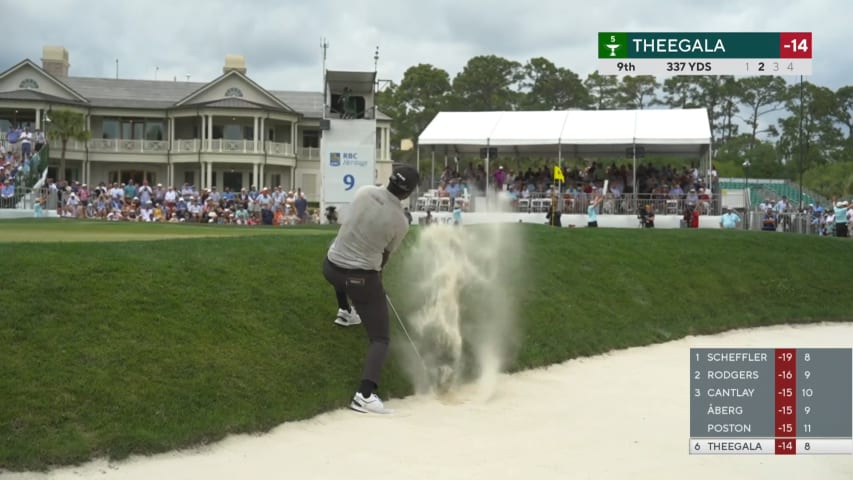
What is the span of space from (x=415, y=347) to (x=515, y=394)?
3.97 ft

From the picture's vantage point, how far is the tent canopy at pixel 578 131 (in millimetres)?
34344

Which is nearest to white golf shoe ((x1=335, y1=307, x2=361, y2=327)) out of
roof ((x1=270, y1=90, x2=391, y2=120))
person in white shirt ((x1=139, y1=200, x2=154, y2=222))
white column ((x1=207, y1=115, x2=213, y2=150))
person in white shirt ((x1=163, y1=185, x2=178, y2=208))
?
person in white shirt ((x1=139, y1=200, x2=154, y2=222))

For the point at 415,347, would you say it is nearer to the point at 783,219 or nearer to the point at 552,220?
Answer: the point at 552,220

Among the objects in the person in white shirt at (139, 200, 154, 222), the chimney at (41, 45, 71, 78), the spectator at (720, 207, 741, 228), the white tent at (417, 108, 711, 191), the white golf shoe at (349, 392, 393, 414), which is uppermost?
the chimney at (41, 45, 71, 78)

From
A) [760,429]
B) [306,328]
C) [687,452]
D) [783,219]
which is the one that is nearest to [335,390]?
[306,328]

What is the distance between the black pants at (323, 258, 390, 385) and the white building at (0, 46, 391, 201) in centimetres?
5485

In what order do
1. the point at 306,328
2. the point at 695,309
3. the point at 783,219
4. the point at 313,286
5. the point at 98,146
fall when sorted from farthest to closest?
1. the point at 98,146
2. the point at 783,219
3. the point at 695,309
4. the point at 313,286
5. the point at 306,328

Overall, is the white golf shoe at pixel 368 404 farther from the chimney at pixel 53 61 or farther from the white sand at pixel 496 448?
the chimney at pixel 53 61

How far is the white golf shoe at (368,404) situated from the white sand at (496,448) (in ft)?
0.28

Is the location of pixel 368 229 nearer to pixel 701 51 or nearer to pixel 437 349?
pixel 437 349

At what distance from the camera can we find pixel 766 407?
7.51 m

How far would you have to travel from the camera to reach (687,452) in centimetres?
766

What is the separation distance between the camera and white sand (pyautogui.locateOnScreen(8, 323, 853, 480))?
6848mm

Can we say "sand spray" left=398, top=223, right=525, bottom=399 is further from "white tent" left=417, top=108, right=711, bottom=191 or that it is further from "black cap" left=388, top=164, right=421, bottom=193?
"white tent" left=417, top=108, right=711, bottom=191
